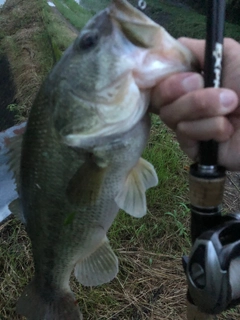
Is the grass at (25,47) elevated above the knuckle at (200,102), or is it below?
below

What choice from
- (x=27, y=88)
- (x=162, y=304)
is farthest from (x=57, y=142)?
(x=27, y=88)

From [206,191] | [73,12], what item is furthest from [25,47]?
[206,191]

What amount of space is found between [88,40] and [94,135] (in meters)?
0.28

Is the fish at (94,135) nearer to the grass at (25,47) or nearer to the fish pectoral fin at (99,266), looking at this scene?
the fish pectoral fin at (99,266)

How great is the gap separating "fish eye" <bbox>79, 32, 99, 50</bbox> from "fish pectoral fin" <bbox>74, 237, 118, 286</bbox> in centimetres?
74

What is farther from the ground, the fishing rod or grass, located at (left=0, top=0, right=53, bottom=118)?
the fishing rod

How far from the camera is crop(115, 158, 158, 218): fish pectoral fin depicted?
1.45 metres

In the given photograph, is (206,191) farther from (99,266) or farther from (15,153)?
(15,153)

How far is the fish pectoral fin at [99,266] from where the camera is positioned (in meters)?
1.69

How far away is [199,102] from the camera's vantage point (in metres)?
1.26

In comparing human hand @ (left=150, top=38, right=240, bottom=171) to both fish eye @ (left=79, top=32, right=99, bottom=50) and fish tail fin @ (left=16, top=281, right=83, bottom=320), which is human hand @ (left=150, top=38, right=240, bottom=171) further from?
fish tail fin @ (left=16, top=281, right=83, bottom=320)

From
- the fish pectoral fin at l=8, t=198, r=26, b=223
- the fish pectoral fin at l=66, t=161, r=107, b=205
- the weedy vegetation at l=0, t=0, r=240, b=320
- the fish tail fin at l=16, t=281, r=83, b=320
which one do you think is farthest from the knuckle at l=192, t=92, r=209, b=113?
the weedy vegetation at l=0, t=0, r=240, b=320

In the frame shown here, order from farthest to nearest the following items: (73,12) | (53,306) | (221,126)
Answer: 1. (73,12)
2. (53,306)
3. (221,126)

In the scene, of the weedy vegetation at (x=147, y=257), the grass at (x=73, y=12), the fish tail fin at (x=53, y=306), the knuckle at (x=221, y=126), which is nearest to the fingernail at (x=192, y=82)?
the knuckle at (x=221, y=126)
